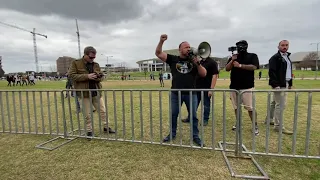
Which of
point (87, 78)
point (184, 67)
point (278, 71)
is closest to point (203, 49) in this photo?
point (184, 67)

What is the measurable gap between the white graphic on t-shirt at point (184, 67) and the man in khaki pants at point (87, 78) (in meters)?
1.70

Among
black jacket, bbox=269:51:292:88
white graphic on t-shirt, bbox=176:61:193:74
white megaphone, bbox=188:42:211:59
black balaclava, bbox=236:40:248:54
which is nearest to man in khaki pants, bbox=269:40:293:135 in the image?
black jacket, bbox=269:51:292:88

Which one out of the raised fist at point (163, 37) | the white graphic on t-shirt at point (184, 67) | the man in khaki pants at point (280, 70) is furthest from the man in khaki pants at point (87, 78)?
the man in khaki pants at point (280, 70)

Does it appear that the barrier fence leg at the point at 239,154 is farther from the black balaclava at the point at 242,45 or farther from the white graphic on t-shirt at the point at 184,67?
the black balaclava at the point at 242,45

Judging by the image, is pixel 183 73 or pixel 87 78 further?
pixel 87 78

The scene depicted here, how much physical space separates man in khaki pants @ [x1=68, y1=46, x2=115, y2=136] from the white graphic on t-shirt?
1700mm

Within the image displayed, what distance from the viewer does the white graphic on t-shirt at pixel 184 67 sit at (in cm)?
371

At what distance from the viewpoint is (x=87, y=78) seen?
13.7 feet

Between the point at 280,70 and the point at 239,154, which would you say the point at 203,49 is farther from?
the point at 280,70

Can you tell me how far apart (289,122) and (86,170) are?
493cm

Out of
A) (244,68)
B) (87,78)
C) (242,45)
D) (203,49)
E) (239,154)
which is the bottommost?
(239,154)

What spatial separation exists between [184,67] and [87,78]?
1.95m

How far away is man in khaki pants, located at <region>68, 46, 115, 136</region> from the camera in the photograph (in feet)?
13.9

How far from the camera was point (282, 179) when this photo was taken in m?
2.67
